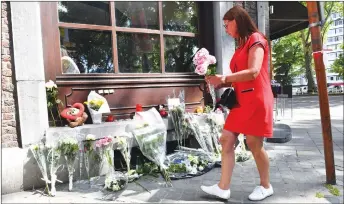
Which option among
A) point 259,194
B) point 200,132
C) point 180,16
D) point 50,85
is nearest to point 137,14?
point 180,16

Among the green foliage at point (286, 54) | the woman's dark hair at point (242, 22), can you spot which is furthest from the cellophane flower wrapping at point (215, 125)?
the green foliage at point (286, 54)

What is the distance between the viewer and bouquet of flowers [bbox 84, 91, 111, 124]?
4094 millimetres

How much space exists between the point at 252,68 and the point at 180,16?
3.26 meters

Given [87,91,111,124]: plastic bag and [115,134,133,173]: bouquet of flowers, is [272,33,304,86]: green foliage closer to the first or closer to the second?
[87,91,111,124]: plastic bag

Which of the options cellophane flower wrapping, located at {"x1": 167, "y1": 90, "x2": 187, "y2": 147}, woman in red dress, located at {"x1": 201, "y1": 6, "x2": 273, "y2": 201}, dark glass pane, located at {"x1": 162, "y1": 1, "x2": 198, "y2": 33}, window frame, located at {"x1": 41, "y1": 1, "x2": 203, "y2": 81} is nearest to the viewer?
woman in red dress, located at {"x1": 201, "y1": 6, "x2": 273, "y2": 201}

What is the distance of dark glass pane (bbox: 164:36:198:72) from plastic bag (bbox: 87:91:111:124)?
1525 millimetres

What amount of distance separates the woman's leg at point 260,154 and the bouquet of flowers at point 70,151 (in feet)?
6.51

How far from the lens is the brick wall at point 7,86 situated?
3551mm

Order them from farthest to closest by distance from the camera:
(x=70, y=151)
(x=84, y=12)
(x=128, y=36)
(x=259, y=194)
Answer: (x=128, y=36), (x=84, y=12), (x=70, y=151), (x=259, y=194)

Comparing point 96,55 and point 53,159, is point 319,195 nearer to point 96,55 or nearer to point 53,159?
point 53,159

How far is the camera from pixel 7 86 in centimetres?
357

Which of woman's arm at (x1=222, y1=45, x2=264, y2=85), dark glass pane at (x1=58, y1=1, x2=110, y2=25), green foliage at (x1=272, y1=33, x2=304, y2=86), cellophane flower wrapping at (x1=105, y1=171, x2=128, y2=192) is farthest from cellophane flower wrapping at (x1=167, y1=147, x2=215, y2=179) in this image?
green foliage at (x1=272, y1=33, x2=304, y2=86)

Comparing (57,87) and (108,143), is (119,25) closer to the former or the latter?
(57,87)

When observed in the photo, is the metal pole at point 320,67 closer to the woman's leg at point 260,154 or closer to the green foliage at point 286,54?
the woman's leg at point 260,154
